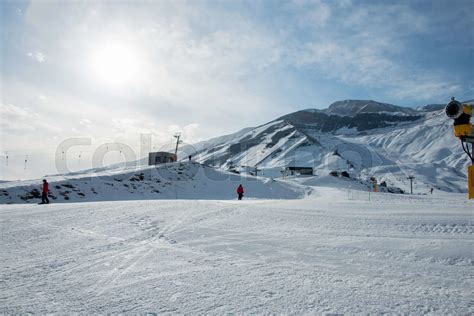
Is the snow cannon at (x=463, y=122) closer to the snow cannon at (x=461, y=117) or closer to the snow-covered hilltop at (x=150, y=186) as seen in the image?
the snow cannon at (x=461, y=117)

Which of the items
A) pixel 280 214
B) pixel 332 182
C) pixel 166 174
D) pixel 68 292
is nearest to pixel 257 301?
pixel 68 292

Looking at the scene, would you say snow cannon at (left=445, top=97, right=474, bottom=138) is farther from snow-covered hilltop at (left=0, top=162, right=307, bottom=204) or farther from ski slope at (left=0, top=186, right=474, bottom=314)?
snow-covered hilltop at (left=0, top=162, right=307, bottom=204)

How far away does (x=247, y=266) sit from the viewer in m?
4.84

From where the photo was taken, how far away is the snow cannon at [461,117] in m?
6.44

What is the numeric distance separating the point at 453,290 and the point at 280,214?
6.51m

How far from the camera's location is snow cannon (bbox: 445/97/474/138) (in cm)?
644

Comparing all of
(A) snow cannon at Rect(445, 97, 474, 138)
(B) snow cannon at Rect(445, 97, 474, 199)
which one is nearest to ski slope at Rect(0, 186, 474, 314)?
(B) snow cannon at Rect(445, 97, 474, 199)

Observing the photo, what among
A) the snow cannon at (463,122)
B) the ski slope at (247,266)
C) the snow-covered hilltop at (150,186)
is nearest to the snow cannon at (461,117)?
the snow cannon at (463,122)

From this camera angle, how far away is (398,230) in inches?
278

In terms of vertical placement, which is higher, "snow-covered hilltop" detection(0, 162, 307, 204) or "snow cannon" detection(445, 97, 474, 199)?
"snow cannon" detection(445, 97, 474, 199)

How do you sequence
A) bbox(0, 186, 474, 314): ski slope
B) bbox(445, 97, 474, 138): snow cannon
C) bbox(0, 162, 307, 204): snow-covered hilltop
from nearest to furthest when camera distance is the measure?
bbox(0, 186, 474, 314): ski slope, bbox(445, 97, 474, 138): snow cannon, bbox(0, 162, 307, 204): snow-covered hilltop

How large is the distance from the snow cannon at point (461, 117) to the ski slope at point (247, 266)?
2.19m

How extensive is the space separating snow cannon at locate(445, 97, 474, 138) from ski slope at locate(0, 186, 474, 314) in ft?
7.18

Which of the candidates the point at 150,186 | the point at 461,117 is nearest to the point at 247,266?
the point at 461,117
